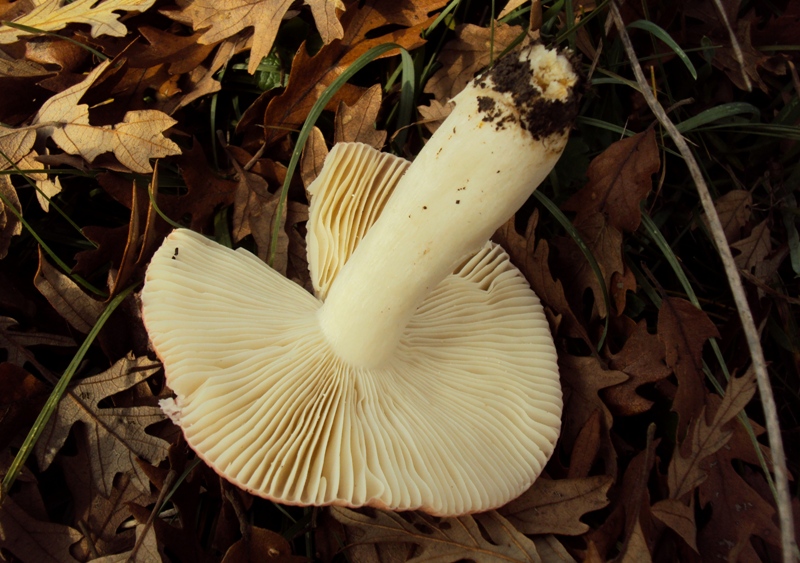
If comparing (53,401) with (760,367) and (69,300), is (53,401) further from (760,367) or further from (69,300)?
(760,367)

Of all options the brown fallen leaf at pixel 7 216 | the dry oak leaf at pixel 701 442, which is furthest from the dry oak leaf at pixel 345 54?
the dry oak leaf at pixel 701 442

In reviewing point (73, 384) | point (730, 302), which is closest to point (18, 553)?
point (73, 384)

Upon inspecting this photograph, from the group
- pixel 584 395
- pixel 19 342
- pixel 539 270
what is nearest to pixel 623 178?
pixel 539 270

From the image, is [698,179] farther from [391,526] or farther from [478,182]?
[391,526]

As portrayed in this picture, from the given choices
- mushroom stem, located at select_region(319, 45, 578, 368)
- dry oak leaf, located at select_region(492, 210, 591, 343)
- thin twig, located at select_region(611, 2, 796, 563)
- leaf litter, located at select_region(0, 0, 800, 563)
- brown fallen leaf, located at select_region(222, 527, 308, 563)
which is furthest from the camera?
dry oak leaf, located at select_region(492, 210, 591, 343)

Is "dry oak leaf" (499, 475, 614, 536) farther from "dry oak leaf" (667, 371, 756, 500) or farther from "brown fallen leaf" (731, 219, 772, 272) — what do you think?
"brown fallen leaf" (731, 219, 772, 272)

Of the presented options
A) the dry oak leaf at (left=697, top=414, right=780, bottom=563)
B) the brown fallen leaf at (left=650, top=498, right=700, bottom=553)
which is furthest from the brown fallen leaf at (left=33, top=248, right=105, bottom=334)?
the dry oak leaf at (left=697, top=414, right=780, bottom=563)
